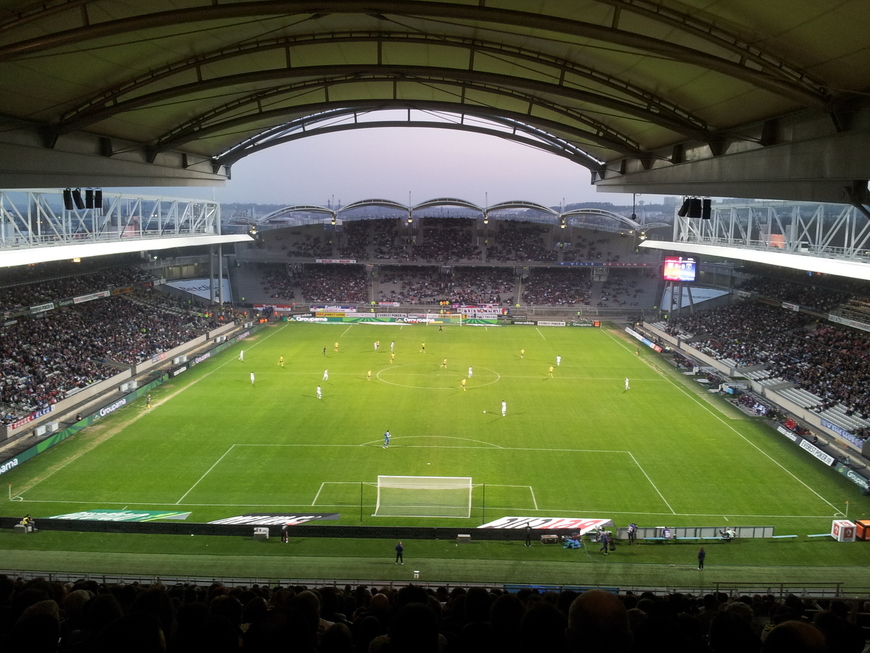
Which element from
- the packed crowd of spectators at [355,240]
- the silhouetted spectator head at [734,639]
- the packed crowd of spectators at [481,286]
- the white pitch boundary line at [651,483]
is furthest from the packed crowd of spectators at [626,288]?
the silhouetted spectator head at [734,639]

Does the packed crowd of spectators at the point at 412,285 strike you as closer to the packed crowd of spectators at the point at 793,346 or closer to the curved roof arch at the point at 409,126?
the packed crowd of spectators at the point at 793,346

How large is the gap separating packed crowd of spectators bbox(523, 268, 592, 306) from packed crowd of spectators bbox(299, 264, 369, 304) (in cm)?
1858

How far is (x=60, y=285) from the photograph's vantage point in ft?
155

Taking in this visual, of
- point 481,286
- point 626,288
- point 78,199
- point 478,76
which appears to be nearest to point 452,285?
point 481,286

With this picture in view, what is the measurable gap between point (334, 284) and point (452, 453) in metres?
49.3

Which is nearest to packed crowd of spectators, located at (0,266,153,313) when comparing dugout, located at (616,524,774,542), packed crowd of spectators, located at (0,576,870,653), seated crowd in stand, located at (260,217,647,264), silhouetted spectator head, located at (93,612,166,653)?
seated crowd in stand, located at (260,217,647,264)

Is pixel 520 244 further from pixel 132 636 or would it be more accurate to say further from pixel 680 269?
pixel 132 636

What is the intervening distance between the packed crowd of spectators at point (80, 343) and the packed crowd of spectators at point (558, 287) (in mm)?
34872

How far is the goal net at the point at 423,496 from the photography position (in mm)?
22594

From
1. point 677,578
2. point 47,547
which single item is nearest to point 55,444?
point 47,547

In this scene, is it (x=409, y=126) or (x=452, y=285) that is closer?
(x=409, y=126)

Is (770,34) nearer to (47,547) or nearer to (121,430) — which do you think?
(47,547)

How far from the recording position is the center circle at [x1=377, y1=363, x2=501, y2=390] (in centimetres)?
3953

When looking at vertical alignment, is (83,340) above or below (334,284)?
below
